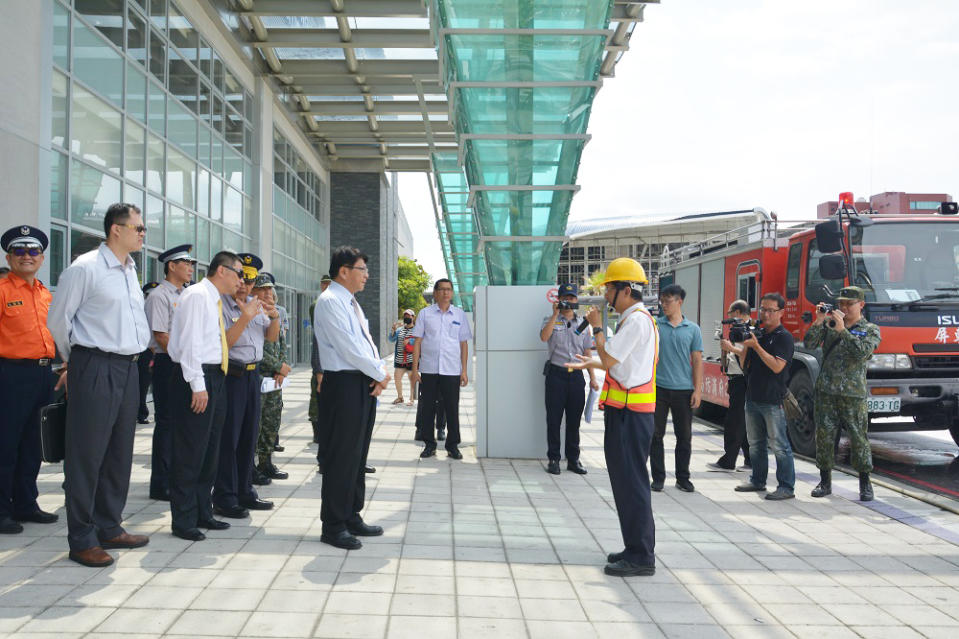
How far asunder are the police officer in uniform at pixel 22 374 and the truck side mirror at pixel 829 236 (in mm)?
7008

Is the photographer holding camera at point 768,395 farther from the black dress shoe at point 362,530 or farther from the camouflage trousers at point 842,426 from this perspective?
the black dress shoe at point 362,530

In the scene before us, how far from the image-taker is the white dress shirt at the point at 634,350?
A: 4379 millimetres

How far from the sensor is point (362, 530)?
4.87 meters

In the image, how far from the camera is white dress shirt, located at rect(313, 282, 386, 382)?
4.54m

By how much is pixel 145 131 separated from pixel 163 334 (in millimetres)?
8745

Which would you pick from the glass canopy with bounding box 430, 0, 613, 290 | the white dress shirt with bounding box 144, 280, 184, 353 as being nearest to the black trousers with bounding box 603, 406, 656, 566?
the white dress shirt with bounding box 144, 280, 184, 353

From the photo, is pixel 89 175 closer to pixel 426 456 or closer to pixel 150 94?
pixel 150 94

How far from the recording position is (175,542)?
4594 mm

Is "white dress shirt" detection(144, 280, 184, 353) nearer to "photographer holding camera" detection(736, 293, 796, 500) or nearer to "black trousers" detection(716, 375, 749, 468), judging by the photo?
"photographer holding camera" detection(736, 293, 796, 500)

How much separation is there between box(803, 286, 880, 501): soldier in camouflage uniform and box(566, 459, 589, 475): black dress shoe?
2.04m

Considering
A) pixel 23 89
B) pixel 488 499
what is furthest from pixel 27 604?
pixel 23 89

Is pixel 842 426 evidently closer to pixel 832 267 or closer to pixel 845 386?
pixel 845 386

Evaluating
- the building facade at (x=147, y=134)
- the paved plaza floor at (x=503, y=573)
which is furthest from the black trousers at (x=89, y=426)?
the building facade at (x=147, y=134)

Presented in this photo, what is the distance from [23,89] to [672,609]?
904cm
